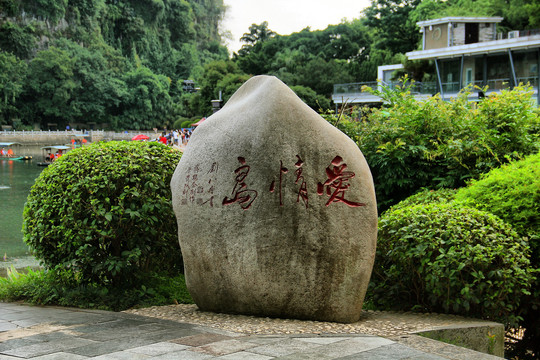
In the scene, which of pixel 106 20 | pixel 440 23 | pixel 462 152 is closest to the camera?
pixel 462 152

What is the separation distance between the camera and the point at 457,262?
4312mm

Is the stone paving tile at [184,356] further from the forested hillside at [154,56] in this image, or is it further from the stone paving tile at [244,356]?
the forested hillside at [154,56]

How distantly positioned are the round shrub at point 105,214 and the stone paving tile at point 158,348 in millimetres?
1673

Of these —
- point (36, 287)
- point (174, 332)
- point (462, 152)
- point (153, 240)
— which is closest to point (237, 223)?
point (174, 332)

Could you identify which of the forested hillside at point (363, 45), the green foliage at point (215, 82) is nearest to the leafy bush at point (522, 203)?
Result: the forested hillside at point (363, 45)

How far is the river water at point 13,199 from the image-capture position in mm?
13373

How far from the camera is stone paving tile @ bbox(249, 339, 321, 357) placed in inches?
134

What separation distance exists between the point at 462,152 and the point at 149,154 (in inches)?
147

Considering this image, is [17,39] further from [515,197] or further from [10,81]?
[515,197]

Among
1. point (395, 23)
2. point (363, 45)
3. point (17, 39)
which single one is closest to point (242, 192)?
point (395, 23)

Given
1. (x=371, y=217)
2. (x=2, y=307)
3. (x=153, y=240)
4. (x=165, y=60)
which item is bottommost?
(x=2, y=307)

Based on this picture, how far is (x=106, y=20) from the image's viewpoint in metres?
76.6

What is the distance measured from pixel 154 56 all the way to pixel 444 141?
261 feet

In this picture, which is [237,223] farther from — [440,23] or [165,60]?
[165,60]
